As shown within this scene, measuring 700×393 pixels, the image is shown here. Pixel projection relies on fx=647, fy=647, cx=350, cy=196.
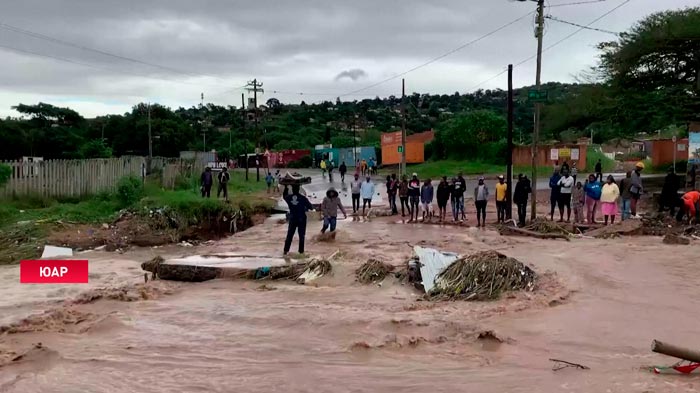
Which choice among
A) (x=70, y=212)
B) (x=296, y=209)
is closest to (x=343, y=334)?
(x=296, y=209)

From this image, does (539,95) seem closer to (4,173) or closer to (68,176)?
(68,176)

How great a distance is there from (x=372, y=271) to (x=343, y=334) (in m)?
3.62

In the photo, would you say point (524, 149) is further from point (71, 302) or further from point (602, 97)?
point (71, 302)

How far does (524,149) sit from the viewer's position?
50.8 meters

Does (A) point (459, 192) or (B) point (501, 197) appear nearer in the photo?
(B) point (501, 197)

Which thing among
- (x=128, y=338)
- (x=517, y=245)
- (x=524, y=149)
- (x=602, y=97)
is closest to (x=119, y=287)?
(x=128, y=338)

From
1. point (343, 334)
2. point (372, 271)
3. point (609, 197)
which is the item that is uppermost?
point (609, 197)

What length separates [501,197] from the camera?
67.4 feet

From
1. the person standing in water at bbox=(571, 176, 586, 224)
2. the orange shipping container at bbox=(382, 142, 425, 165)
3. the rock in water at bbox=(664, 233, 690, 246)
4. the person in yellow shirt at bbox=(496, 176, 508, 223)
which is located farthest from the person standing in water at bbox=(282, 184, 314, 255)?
the orange shipping container at bbox=(382, 142, 425, 165)

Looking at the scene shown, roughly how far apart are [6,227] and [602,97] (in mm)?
26482

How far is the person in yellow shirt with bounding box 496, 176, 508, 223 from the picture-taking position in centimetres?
2034

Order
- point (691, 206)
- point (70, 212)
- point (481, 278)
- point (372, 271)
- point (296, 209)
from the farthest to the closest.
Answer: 1. point (70, 212)
2. point (691, 206)
3. point (296, 209)
4. point (372, 271)
5. point (481, 278)

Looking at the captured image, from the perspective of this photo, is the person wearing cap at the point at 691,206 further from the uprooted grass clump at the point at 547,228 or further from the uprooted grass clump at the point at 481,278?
the uprooted grass clump at the point at 481,278

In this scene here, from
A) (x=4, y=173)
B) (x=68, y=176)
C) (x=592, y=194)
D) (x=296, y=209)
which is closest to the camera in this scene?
(x=296, y=209)
